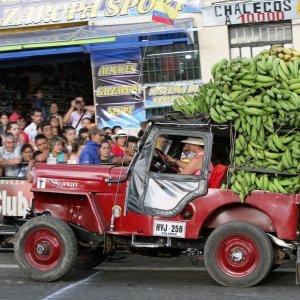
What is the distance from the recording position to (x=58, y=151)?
11.2 m

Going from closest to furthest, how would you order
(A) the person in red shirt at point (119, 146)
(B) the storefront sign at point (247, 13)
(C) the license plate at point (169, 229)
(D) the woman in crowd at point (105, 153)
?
(C) the license plate at point (169, 229), (D) the woman in crowd at point (105, 153), (A) the person in red shirt at point (119, 146), (B) the storefront sign at point (247, 13)

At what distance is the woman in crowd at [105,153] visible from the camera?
34.6ft

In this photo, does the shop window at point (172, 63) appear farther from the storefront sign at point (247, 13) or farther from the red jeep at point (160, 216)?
the red jeep at point (160, 216)

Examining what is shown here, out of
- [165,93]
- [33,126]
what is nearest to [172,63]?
[165,93]

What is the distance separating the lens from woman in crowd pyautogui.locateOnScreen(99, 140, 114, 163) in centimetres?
1054

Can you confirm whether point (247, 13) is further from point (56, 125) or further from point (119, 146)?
point (56, 125)

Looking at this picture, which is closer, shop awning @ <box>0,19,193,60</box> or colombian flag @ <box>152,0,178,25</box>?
colombian flag @ <box>152,0,178,25</box>

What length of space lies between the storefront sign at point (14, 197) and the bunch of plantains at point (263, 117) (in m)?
4.09

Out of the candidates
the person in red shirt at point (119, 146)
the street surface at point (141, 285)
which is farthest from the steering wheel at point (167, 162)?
the person in red shirt at point (119, 146)

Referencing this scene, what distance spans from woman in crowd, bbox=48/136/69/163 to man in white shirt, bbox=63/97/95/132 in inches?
106

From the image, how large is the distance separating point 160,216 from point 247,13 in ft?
23.1

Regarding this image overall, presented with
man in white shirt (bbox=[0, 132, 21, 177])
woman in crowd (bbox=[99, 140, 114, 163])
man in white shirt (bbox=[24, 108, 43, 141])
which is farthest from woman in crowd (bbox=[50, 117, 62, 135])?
woman in crowd (bbox=[99, 140, 114, 163])

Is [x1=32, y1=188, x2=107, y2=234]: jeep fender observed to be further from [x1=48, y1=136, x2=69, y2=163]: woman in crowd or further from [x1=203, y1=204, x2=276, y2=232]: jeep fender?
[x1=48, y1=136, x2=69, y2=163]: woman in crowd

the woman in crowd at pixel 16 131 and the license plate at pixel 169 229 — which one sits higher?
the woman in crowd at pixel 16 131
